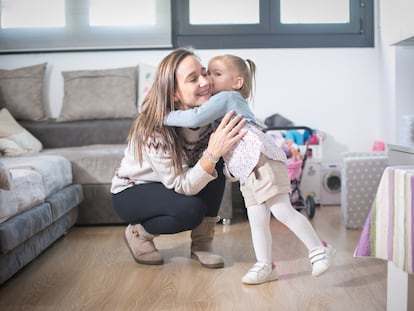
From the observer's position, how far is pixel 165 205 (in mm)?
2340

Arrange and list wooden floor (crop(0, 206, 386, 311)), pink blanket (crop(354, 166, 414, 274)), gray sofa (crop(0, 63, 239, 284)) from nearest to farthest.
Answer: pink blanket (crop(354, 166, 414, 274)) → wooden floor (crop(0, 206, 386, 311)) → gray sofa (crop(0, 63, 239, 284))

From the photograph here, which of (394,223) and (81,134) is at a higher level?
(81,134)

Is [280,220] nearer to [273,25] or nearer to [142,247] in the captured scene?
[142,247]

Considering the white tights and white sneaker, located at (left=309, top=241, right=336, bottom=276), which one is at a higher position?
the white tights

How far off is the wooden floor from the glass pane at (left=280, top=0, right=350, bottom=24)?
202 cm

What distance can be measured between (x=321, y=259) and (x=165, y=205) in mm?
681

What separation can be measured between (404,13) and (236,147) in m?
1.53

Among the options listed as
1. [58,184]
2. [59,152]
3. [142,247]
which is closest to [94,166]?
[59,152]

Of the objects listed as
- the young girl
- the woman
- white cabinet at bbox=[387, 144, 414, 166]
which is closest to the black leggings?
the woman

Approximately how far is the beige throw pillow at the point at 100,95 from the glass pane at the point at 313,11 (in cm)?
126

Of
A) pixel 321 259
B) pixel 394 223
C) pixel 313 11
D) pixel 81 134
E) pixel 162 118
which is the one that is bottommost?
pixel 321 259

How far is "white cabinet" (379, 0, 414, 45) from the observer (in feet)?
9.84

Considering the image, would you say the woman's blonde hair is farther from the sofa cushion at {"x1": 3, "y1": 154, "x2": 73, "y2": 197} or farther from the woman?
the sofa cushion at {"x1": 3, "y1": 154, "x2": 73, "y2": 197}

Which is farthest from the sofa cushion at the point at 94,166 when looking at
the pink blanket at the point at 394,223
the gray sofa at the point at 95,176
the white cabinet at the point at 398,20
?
the pink blanket at the point at 394,223
